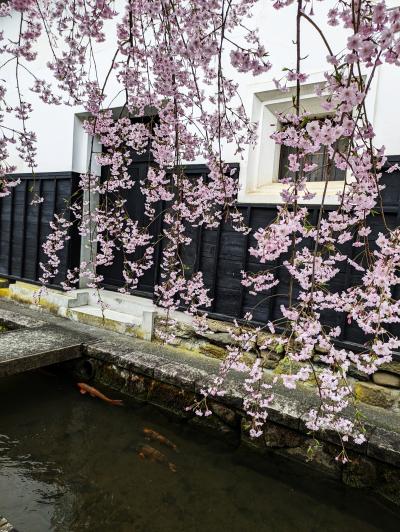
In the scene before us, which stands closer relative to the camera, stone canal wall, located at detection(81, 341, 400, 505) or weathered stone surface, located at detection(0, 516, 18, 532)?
weathered stone surface, located at detection(0, 516, 18, 532)

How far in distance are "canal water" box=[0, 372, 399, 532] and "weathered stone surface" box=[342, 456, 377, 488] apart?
0.23 ft

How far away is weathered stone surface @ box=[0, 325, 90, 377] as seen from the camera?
3.57m

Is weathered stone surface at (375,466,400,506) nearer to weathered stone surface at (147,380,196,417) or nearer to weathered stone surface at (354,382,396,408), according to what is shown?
weathered stone surface at (354,382,396,408)

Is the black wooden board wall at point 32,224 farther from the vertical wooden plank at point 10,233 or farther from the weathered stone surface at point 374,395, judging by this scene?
the weathered stone surface at point 374,395

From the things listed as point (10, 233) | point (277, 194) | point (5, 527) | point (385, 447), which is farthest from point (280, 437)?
point (10, 233)

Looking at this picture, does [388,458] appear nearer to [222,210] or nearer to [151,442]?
[151,442]

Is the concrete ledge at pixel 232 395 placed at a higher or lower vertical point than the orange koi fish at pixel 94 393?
higher

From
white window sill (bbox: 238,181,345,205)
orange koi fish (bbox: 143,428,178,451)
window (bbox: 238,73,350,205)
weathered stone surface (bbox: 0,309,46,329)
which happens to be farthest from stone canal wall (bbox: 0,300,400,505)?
window (bbox: 238,73,350,205)

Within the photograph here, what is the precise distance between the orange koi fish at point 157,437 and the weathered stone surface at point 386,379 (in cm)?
195

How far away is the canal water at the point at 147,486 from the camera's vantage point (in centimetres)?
230

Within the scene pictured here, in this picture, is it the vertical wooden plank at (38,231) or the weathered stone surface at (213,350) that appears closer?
the weathered stone surface at (213,350)

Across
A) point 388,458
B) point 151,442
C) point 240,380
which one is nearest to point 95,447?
point 151,442

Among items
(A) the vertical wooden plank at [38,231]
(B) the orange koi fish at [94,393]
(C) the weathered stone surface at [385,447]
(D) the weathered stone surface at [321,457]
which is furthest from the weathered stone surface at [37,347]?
(C) the weathered stone surface at [385,447]

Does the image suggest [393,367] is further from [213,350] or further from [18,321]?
[18,321]
